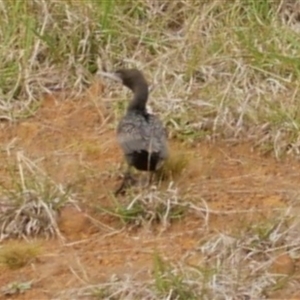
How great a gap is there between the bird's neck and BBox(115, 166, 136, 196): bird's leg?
316 mm

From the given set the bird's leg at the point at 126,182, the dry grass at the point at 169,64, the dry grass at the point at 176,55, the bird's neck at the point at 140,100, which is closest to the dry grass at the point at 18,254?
the dry grass at the point at 169,64

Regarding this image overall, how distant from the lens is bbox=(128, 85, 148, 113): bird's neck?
19.2ft

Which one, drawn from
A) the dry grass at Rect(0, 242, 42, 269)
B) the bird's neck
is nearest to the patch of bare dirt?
the dry grass at Rect(0, 242, 42, 269)

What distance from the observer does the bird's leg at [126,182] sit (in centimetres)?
554

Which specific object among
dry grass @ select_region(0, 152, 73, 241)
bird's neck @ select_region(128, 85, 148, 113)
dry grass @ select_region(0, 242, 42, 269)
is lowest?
dry grass @ select_region(0, 242, 42, 269)

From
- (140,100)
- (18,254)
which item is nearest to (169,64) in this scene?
(140,100)

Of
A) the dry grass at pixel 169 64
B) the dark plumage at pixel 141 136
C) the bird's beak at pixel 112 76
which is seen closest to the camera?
the dark plumage at pixel 141 136

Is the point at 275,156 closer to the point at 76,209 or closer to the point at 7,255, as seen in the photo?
the point at 76,209

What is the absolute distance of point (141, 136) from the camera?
5555mm

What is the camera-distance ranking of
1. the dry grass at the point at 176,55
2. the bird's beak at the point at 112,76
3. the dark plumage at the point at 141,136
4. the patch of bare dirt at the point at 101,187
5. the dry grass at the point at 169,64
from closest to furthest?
the patch of bare dirt at the point at 101,187
the dark plumage at the point at 141,136
the dry grass at the point at 169,64
the bird's beak at the point at 112,76
the dry grass at the point at 176,55

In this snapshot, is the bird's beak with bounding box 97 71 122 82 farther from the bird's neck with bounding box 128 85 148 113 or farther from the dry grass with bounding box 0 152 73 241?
the dry grass with bounding box 0 152 73 241

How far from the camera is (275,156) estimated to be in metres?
5.98

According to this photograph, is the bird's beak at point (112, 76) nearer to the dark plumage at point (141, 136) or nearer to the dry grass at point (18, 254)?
the dark plumage at point (141, 136)

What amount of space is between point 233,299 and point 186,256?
0.40 m
